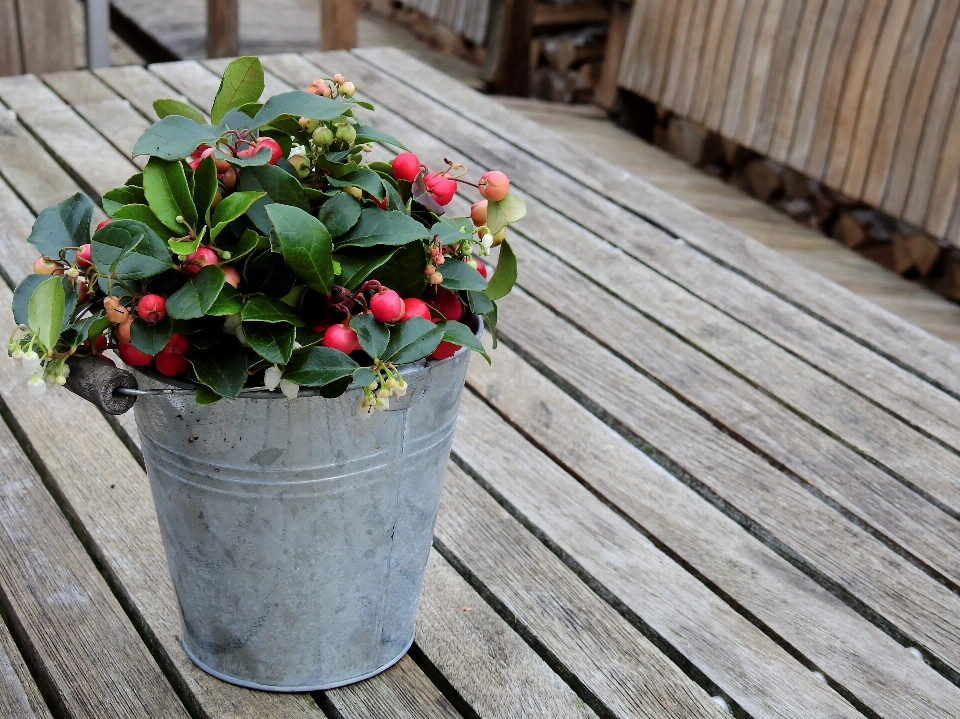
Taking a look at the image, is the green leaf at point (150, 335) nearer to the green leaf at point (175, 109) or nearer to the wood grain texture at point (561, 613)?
the green leaf at point (175, 109)

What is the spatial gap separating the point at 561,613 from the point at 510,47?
10.8ft

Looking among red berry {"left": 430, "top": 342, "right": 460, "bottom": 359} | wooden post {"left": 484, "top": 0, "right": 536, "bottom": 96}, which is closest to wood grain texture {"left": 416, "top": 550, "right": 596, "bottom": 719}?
red berry {"left": 430, "top": 342, "right": 460, "bottom": 359}

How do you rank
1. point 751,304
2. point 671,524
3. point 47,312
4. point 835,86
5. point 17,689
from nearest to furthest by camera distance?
point 47,312
point 17,689
point 671,524
point 751,304
point 835,86

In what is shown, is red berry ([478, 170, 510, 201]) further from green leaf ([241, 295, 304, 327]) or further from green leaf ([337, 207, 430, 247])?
green leaf ([241, 295, 304, 327])

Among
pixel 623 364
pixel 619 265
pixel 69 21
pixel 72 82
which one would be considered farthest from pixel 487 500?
pixel 69 21

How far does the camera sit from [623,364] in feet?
5.79

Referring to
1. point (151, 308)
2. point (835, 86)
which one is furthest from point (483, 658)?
point (835, 86)

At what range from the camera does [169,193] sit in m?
0.92

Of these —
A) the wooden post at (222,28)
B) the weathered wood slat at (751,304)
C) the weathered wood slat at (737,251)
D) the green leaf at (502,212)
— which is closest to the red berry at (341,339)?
the green leaf at (502,212)

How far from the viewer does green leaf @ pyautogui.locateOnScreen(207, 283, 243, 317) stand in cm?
86

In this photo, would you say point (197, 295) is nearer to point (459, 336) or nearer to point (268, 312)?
point (268, 312)

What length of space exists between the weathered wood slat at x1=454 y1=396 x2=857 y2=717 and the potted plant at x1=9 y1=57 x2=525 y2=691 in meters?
0.34

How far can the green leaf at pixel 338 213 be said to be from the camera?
94cm

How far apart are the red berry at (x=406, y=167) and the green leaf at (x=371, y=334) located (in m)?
0.19
